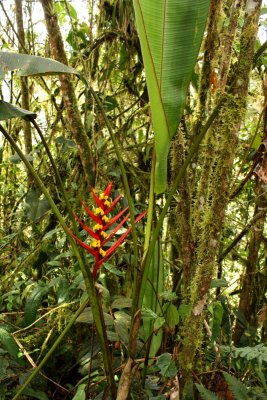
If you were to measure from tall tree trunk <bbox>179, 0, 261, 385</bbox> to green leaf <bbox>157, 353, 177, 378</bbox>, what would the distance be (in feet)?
0.27

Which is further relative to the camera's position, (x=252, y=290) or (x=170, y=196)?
(x=252, y=290)

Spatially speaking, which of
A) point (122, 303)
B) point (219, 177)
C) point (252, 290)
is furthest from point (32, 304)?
point (252, 290)

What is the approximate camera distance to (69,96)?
1.55 m

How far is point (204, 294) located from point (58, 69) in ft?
2.00

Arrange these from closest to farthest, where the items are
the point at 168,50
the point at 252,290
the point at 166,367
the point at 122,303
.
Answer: the point at 168,50 < the point at 166,367 < the point at 122,303 < the point at 252,290

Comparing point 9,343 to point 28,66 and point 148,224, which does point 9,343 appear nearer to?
point 148,224

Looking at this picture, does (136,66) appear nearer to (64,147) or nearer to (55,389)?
(64,147)

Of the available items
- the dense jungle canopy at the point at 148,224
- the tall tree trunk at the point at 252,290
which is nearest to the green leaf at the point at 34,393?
the dense jungle canopy at the point at 148,224

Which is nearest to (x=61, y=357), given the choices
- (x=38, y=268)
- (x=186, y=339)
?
(x=38, y=268)

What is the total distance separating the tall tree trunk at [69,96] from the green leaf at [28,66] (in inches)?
23.9

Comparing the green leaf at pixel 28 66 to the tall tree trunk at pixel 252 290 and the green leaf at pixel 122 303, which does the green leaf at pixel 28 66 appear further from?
the tall tree trunk at pixel 252 290

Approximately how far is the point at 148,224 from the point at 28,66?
413 mm

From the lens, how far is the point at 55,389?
1.47 metres

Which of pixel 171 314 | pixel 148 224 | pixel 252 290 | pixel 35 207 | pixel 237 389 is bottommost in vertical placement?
pixel 252 290
